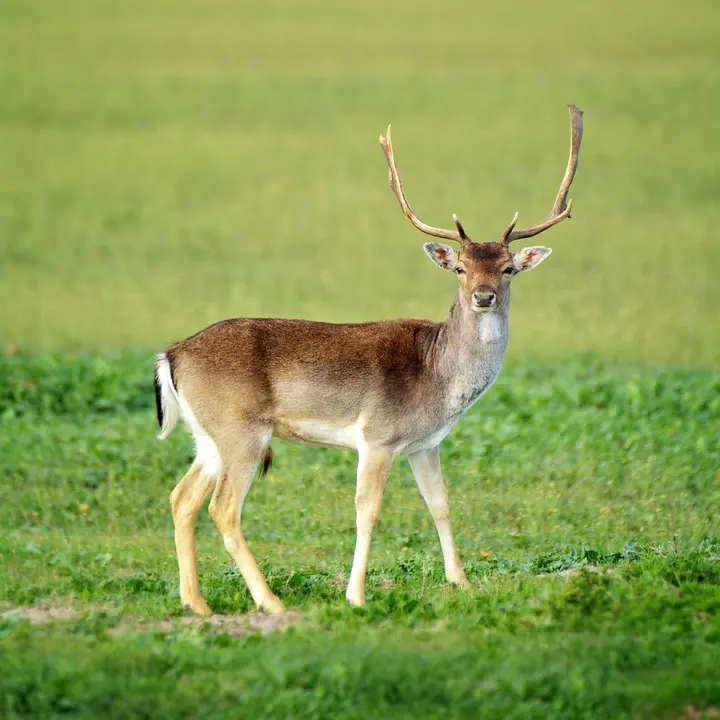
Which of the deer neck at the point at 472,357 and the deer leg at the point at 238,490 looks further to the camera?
the deer neck at the point at 472,357

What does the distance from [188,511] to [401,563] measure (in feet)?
5.79

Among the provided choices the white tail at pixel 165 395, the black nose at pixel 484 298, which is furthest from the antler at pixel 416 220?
the white tail at pixel 165 395

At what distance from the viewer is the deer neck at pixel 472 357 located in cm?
1038

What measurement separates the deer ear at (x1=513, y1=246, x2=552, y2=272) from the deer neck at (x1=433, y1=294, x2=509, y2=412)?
0.95 ft

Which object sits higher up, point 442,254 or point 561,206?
point 561,206

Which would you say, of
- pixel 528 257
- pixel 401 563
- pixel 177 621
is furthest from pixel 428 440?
pixel 177 621

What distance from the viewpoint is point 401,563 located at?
36.2 feet

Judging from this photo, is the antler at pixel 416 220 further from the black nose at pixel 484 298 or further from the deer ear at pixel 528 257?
the black nose at pixel 484 298

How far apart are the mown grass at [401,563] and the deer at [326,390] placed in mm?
638

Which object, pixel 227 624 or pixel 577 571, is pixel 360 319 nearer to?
pixel 577 571

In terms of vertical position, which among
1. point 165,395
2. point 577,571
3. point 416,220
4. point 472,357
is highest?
point 416,220

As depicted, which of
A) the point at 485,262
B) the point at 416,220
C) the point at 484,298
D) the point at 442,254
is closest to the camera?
the point at 484,298

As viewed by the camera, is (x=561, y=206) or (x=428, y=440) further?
(x=561, y=206)

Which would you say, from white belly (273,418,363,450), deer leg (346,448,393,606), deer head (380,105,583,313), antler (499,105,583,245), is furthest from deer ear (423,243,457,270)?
deer leg (346,448,393,606)
